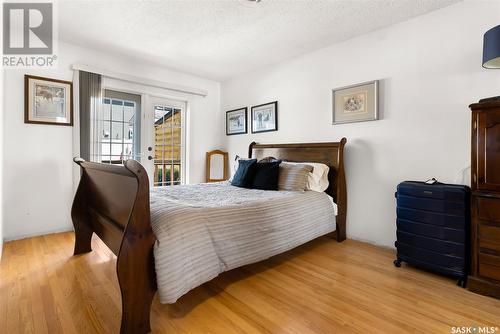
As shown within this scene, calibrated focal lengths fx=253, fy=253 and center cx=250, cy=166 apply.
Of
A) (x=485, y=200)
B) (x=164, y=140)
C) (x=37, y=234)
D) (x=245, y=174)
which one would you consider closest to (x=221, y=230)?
(x=245, y=174)

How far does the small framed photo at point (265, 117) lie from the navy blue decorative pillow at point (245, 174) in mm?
889

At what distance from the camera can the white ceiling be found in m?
2.41

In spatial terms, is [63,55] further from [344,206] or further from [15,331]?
[344,206]

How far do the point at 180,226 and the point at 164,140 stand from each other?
118 inches

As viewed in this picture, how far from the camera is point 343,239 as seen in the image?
307cm

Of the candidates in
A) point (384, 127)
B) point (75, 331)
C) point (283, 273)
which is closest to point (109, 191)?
point (75, 331)

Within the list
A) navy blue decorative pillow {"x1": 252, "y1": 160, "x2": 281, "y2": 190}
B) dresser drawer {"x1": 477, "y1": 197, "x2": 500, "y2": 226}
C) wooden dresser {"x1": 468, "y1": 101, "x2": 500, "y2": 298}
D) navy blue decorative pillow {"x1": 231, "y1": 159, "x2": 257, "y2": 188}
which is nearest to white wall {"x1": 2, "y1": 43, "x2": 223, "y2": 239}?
navy blue decorative pillow {"x1": 231, "y1": 159, "x2": 257, "y2": 188}

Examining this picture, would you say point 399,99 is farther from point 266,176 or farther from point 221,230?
point 221,230


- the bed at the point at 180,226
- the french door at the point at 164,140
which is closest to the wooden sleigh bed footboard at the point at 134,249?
the bed at the point at 180,226

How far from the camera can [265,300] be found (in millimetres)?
1785

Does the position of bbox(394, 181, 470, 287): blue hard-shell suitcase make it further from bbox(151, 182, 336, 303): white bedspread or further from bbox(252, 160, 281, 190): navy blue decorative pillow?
bbox(252, 160, 281, 190): navy blue decorative pillow

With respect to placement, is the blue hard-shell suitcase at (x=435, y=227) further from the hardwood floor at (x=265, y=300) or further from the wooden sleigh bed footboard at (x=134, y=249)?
the wooden sleigh bed footboard at (x=134, y=249)

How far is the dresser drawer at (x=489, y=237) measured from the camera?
180cm

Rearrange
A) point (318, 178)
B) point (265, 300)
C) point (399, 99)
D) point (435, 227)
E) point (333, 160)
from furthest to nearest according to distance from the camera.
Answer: point (333, 160) → point (318, 178) → point (399, 99) → point (435, 227) → point (265, 300)
